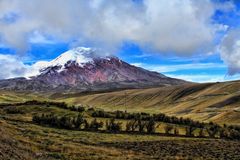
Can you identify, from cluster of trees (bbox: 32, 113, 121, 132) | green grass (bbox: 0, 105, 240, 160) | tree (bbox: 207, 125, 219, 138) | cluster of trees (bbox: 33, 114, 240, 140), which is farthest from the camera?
tree (bbox: 207, 125, 219, 138)

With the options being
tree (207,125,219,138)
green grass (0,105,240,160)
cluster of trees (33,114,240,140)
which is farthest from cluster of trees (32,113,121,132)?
tree (207,125,219,138)

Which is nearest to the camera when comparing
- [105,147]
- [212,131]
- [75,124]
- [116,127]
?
[105,147]

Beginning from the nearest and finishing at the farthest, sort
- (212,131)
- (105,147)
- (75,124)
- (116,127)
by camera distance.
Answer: (105,147) < (116,127) < (75,124) < (212,131)

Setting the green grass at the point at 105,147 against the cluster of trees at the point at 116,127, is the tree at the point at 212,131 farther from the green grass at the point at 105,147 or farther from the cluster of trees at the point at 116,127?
the green grass at the point at 105,147

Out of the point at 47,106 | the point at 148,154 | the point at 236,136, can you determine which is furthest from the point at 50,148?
the point at 47,106

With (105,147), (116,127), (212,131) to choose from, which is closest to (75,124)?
(116,127)

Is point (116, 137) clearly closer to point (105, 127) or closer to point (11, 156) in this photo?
point (105, 127)

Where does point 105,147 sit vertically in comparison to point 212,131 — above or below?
below

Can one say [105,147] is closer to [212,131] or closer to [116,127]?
[116,127]

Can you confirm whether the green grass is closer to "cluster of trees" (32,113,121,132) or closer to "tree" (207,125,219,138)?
"cluster of trees" (32,113,121,132)

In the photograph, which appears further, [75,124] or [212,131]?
[212,131]

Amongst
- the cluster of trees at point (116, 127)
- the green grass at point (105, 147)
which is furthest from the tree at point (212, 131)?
the green grass at point (105, 147)

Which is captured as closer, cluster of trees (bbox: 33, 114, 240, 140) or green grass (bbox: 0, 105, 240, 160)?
green grass (bbox: 0, 105, 240, 160)

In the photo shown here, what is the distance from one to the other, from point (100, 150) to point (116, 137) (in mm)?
23122
